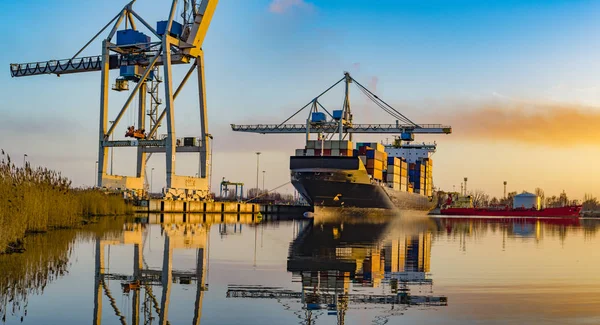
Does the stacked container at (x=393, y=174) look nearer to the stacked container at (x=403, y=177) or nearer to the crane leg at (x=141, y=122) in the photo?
the stacked container at (x=403, y=177)

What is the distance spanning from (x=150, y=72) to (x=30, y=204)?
35587 millimetres

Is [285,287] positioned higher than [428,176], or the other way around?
[428,176]

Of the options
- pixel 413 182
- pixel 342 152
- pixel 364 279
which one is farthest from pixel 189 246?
pixel 413 182

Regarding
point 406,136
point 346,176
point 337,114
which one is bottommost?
point 346,176

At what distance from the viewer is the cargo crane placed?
4784 centimetres

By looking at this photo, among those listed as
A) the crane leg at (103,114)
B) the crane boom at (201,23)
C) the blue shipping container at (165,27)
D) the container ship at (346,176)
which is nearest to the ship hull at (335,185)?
the container ship at (346,176)

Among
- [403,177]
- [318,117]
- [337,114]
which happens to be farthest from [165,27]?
[337,114]

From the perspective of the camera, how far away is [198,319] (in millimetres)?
7496

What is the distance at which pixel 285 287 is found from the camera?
10.4m

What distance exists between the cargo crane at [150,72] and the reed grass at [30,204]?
18671 mm

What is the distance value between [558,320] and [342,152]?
54.3 m

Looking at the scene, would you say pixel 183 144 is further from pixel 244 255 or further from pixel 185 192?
pixel 244 255

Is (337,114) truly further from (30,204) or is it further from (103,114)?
(30,204)

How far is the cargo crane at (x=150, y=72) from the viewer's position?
157ft
